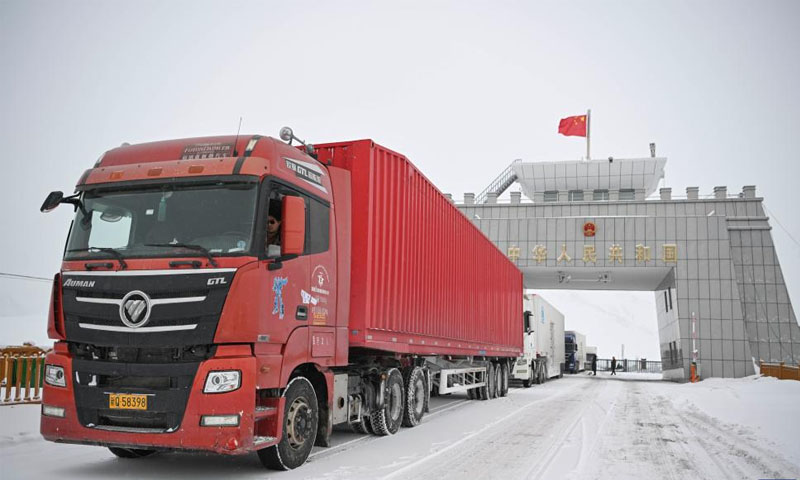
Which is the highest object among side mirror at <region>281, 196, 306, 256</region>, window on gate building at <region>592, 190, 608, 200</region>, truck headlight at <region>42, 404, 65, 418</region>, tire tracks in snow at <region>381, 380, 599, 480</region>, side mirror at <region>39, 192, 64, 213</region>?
window on gate building at <region>592, 190, 608, 200</region>

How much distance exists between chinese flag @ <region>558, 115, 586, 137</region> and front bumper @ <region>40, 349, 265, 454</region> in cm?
4287

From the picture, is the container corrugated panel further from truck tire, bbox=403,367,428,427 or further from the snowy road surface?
the snowy road surface

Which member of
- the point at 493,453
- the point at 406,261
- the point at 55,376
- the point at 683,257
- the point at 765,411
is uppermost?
the point at 683,257

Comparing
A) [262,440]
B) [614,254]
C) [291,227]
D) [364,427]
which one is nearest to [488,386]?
[364,427]

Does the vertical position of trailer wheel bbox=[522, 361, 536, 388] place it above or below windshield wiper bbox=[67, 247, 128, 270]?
below

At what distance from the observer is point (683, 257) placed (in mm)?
35812

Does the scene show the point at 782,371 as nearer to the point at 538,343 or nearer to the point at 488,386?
the point at 538,343

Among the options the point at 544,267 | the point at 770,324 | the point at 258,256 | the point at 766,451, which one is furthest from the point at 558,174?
the point at 258,256

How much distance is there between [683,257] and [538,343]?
14396 mm

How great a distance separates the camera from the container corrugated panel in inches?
329

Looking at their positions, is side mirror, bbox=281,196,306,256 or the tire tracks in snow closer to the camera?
side mirror, bbox=281,196,306,256

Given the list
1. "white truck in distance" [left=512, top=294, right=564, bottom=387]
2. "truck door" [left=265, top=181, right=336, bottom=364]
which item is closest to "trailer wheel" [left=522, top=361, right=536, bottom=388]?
"white truck in distance" [left=512, top=294, right=564, bottom=387]

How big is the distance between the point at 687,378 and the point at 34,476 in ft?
114

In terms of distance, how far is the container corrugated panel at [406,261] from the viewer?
27.4ft
